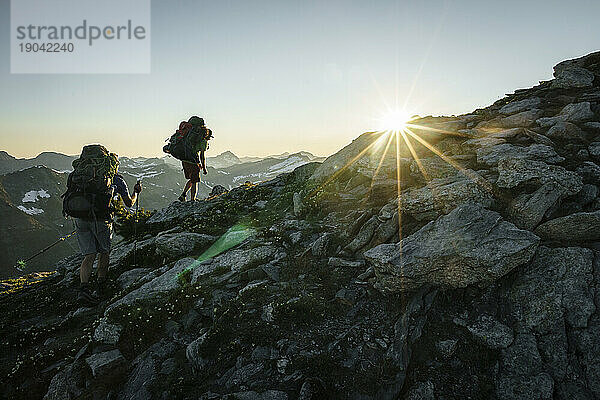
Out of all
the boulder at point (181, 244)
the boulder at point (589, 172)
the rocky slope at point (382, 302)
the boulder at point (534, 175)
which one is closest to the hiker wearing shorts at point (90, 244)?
the rocky slope at point (382, 302)

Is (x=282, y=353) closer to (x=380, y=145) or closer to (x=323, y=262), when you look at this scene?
(x=323, y=262)

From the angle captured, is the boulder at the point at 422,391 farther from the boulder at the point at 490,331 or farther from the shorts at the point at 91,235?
the shorts at the point at 91,235

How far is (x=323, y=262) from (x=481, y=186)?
5422mm

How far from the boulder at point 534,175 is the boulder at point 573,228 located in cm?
108

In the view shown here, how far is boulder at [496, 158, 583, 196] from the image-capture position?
7.89 metres

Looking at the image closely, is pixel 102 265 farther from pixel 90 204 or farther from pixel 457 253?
pixel 457 253

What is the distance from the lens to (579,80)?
45.9 ft

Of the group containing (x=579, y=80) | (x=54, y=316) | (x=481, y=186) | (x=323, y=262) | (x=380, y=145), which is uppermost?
(x=579, y=80)

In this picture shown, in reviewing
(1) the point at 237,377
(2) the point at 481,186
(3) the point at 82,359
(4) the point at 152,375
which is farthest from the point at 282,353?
(2) the point at 481,186

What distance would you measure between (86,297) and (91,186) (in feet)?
12.5

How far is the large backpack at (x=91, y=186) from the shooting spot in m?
9.70

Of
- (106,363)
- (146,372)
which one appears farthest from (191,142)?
(146,372)

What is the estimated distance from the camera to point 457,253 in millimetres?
6945

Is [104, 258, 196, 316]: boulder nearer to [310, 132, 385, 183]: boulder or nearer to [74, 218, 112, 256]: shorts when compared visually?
[74, 218, 112, 256]: shorts
